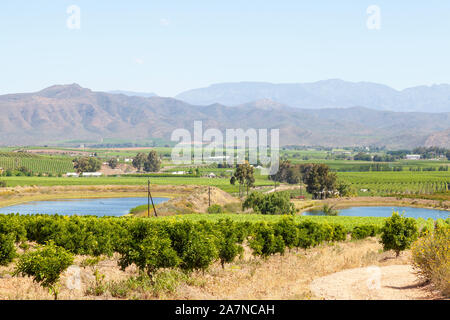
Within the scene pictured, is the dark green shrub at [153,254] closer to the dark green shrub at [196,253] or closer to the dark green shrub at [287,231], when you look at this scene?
the dark green shrub at [196,253]

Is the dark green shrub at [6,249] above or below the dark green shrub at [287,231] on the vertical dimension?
above

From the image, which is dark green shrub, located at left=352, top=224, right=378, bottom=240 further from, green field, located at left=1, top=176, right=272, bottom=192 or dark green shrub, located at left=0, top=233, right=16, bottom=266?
green field, located at left=1, top=176, right=272, bottom=192

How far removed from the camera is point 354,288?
21.0 meters

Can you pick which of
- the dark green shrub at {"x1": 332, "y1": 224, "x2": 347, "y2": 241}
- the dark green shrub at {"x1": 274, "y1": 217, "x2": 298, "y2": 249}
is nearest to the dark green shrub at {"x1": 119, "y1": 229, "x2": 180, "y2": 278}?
the dark green shrub at {"x1": 274, "y1": 217, "x2": 298, "y2": 249}

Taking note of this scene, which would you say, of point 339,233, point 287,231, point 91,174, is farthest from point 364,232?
point 91,174

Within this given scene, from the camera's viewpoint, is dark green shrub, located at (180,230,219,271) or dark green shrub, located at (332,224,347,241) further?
dark green shrub, located at (332,224,347,241)

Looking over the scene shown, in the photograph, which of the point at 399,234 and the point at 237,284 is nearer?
the point at 237,284

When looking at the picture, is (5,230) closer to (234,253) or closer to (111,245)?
(111,245)

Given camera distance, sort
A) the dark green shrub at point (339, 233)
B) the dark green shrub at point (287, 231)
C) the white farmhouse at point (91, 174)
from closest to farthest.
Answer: the dark green shrub at point (287, 231), the dark green shrub at point (339, 233), the white farmhouse at point (91, 174)

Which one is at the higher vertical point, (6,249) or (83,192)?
(6,249)

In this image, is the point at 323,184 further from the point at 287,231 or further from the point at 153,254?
the point at 153,254

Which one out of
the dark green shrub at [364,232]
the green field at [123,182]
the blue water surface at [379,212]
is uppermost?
the dark green shrub at [364,232]

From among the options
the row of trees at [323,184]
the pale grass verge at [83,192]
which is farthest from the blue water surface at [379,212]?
the pale grass verge at [83,192]

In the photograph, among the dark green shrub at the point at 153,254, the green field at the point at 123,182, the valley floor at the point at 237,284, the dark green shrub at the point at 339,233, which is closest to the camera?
the valley floor at the point at 237,284
